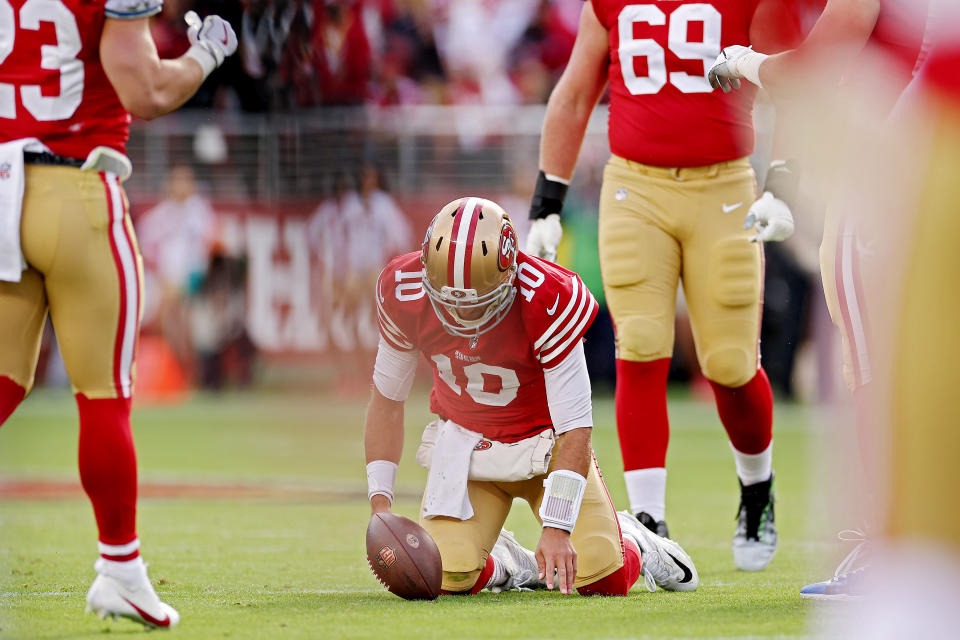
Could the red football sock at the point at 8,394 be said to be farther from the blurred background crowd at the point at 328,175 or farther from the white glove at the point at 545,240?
the blurred background crowd at the point at 328,175

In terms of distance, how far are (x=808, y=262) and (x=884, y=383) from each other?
11323 mm

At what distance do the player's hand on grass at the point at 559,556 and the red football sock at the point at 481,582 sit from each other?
49 cm

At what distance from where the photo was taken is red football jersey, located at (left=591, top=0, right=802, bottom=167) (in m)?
4.60

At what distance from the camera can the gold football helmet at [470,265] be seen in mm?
3727

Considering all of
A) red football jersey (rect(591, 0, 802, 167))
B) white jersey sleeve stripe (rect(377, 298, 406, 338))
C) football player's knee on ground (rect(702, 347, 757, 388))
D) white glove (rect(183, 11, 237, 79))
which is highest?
white glove (rect(183, 11, 237, 79))

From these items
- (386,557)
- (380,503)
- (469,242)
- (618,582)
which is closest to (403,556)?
(386,557)

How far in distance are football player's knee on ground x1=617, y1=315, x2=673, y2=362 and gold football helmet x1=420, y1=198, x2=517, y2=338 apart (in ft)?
2.52

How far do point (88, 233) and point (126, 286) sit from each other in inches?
6.1

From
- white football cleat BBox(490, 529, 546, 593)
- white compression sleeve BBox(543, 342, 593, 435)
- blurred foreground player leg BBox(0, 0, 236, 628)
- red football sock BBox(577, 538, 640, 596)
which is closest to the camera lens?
blurred foreground player leg BBox(0, 0, 236, 628)

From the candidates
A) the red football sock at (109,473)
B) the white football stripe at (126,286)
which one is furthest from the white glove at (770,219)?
the red football sock at (109,473)

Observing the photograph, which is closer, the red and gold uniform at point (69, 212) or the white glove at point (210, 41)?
the red and gold uniform at point (69, 212)

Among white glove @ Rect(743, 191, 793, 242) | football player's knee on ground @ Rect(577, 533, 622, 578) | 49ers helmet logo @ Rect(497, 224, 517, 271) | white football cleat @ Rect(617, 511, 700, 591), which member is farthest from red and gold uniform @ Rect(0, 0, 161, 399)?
white glove @ Rect(743, 191, 793, 242)

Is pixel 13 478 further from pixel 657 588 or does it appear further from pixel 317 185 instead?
pixel 317 185

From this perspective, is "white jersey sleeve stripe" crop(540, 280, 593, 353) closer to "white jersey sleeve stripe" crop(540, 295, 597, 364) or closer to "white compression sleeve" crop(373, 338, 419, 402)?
"white jersey sleeve stripe" crop(540, 295, 597, 364)
